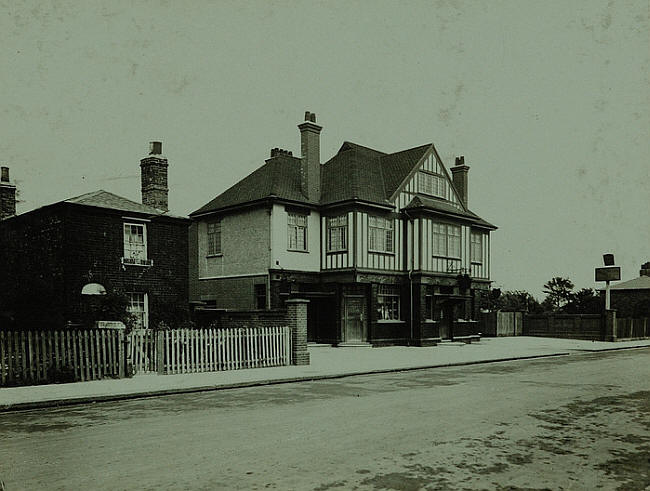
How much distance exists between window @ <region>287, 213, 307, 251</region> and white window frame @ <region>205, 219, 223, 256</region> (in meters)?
4.06

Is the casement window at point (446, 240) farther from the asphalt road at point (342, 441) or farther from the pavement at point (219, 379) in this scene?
the asphalt road at point (342, 441)

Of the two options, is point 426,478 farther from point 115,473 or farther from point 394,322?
point 394,322

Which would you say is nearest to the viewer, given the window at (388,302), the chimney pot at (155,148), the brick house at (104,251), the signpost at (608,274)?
the brick house at (104,251)

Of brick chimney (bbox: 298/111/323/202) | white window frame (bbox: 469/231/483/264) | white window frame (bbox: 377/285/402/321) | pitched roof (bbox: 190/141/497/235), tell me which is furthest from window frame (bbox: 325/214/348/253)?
white window frame (bbox: 469/231/483/264)

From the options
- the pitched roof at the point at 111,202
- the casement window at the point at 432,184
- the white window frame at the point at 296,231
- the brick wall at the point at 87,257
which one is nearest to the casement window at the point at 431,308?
the casement window at the point at 432,184

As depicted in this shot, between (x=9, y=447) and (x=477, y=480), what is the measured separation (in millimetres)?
5366

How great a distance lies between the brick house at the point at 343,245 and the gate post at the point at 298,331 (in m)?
8.10

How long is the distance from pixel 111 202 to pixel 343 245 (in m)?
10.3

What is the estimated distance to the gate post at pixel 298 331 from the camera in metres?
18.6

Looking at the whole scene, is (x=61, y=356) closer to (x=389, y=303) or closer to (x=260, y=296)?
(x=260, y=296)

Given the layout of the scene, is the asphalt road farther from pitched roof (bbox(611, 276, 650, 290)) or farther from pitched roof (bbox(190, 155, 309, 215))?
pitched roof (bbox(611, 276, 650, 290))

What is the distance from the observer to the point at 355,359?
2077 centimetres

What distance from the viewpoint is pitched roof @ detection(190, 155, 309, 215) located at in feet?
92.9

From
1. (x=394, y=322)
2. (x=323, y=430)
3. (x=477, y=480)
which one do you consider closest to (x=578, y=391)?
(x=323, y=430)
